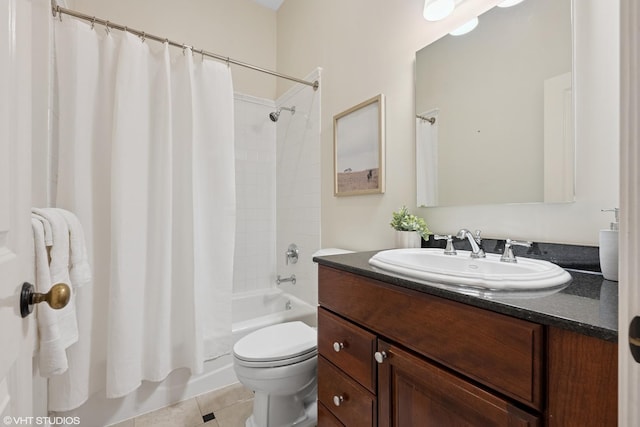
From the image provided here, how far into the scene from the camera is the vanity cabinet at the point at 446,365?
1.59ft

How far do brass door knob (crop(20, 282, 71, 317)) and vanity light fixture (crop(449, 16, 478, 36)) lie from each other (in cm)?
151

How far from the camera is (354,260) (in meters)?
1.07

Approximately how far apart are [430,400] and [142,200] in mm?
1510

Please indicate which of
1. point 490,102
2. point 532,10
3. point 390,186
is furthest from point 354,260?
point 532,10

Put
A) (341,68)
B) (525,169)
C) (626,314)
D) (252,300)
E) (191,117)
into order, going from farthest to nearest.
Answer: (252,300), (341,68), (191,117), (525,169), (626,314)

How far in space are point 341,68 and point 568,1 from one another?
1148 millimetres

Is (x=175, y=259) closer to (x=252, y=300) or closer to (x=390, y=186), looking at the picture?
(x=252, y=300)

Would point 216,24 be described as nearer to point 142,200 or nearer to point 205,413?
point 142,200

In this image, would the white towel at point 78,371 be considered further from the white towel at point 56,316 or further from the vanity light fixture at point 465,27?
the vanity light fixture at point 465,27

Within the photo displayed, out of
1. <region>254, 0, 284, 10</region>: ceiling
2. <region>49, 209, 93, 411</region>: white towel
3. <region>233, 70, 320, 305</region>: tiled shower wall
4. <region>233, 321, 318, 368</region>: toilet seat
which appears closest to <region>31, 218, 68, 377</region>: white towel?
<region>49, 209, 93, 411</region>: white towel

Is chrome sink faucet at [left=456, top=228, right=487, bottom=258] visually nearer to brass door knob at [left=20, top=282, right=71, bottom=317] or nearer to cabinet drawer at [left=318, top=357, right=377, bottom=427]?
cabinet drawer at [left=318, top=357, right=377, bottom=427]

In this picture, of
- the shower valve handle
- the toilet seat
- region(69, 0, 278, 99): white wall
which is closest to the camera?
the toilet seat

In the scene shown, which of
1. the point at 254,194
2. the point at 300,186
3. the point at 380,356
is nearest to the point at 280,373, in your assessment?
the point at 380,356

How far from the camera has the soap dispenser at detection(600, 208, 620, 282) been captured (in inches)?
27.5
